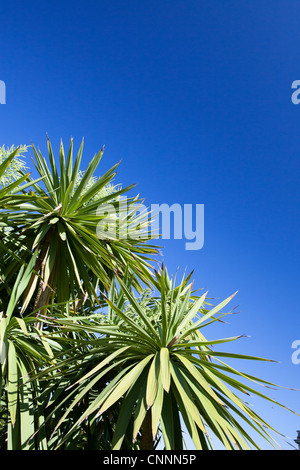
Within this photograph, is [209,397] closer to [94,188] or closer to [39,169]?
[94,188]

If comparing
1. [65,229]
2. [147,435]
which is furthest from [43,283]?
[147,435]

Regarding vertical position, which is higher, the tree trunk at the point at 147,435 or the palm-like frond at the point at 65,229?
the palm-like frond at the point at 65,229

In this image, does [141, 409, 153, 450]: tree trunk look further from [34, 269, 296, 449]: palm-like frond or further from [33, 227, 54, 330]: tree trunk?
[33, 227, 54, 330]: tree trunk

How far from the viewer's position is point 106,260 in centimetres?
399

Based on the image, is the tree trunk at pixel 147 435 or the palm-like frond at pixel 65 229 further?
the palm-like frond at pixel 65 229

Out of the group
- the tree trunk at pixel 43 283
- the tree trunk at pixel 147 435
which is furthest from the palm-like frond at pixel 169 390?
the tree trunk at pixel 43 283

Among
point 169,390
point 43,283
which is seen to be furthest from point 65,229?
point 169,390

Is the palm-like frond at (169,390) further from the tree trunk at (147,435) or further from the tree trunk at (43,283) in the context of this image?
the tree trunk at (43,283)

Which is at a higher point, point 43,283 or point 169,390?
point 43,283

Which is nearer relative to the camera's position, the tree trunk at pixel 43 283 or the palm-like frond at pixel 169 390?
the palm-like frond at pixel 169 390

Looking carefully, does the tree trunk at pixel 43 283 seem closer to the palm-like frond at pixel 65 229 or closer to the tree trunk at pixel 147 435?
the palm-like frond at pixel 65 229

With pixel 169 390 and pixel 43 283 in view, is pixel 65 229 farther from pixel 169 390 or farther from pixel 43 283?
pixel 169 390

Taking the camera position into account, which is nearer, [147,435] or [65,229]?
[147,435]

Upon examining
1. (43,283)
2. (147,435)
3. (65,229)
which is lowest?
(147,435)
